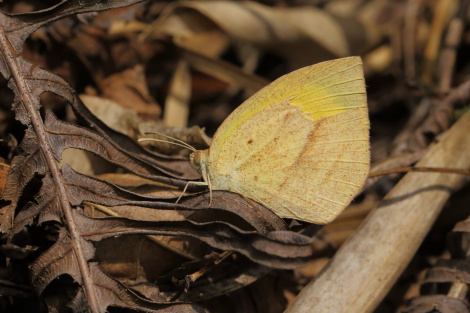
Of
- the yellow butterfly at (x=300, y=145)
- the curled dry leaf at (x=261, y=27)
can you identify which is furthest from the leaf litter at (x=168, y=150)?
the yellow butterfly at (x=300, y=145)

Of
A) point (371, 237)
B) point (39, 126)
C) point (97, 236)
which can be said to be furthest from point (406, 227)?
point (39, 126)

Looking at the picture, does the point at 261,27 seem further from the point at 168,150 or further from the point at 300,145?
the point at 300,145

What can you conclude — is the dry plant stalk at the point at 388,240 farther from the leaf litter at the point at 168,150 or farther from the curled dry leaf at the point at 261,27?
the curled dry leaf at the point at 261,27

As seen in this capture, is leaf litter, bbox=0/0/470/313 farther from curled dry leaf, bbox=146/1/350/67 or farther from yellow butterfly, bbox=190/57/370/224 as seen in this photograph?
yellow butterfly, bbox=190/57/370/224

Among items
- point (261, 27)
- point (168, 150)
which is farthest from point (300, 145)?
point (261, 27)

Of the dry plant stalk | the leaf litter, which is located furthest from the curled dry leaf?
the dry plant stalk

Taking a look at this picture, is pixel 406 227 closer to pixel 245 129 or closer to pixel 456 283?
pixel 456 283
